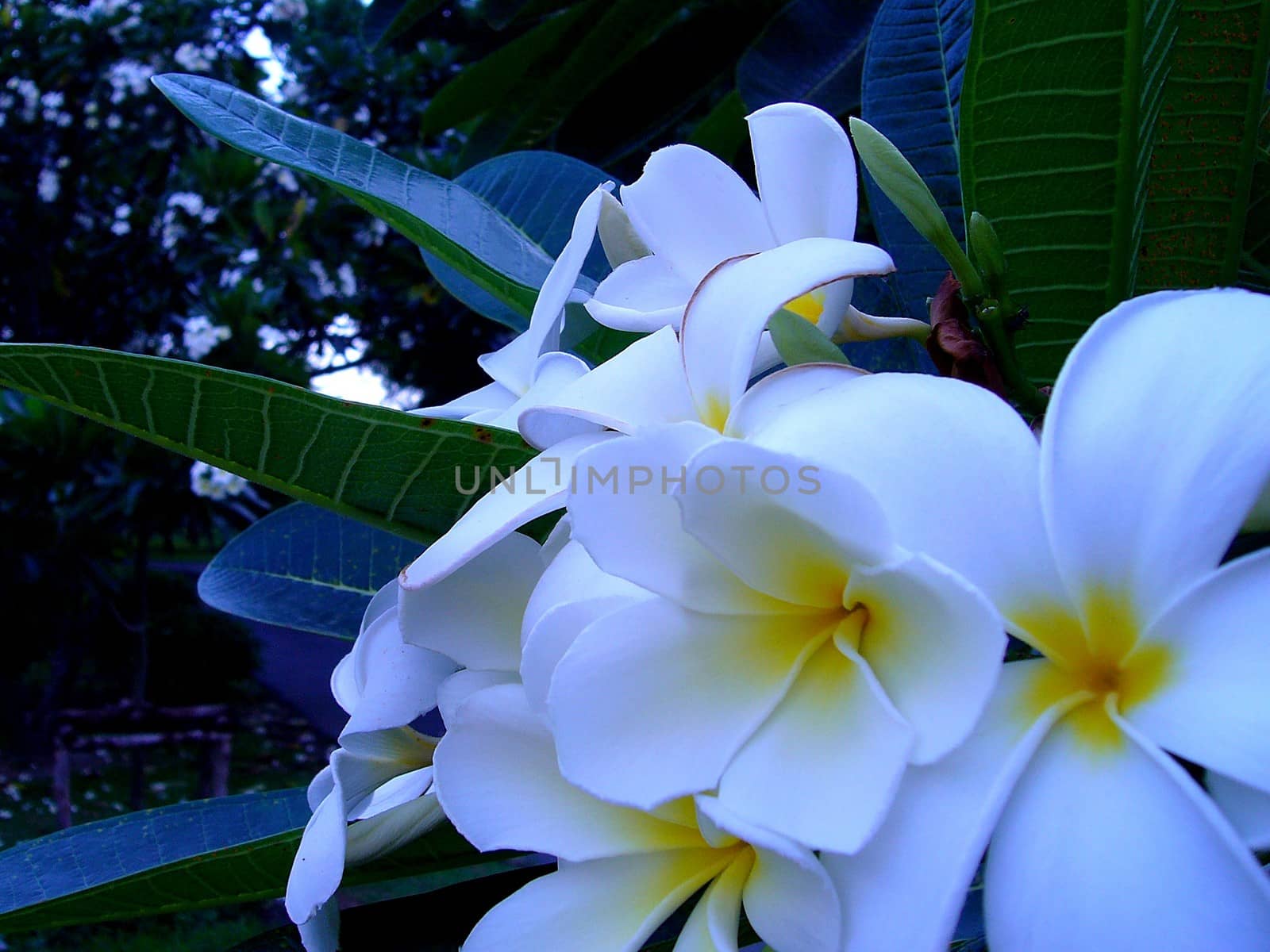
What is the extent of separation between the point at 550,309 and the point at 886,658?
10.6 inches

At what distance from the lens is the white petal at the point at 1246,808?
266 millimetres

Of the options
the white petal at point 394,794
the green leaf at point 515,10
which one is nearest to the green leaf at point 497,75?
the green leaf at point 515,10

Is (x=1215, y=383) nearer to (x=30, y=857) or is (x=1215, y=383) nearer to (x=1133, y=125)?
(x=1133, y=125)

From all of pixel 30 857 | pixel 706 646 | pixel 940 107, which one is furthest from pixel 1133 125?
pixel 30 857

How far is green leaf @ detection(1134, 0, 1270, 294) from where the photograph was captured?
49 cm

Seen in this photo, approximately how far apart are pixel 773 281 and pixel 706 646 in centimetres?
13

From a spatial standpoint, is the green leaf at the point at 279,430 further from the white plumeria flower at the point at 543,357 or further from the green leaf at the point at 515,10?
the green leaf at the point at 515,10

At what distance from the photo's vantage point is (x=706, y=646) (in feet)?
1.09

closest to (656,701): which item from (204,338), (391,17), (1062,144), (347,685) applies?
(347,685)

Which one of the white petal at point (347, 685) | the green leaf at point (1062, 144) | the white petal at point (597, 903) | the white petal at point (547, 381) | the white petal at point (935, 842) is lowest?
the white petal at point (597, 903)

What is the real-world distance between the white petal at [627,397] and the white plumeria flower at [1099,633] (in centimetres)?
8

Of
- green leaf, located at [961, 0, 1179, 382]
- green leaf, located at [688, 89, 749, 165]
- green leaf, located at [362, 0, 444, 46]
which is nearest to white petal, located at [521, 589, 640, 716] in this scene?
green leaf, located at [961, 0, 1179, 382]

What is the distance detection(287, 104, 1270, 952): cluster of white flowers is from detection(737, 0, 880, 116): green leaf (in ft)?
2.90

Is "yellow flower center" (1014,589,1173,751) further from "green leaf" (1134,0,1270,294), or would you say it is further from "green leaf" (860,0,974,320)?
"green leaf" (860,0,974,320)
